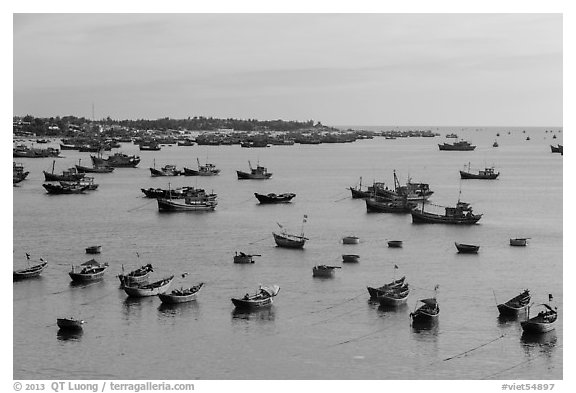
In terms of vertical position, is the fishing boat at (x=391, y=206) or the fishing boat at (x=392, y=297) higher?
the fishing boat at (x=391, y=206)

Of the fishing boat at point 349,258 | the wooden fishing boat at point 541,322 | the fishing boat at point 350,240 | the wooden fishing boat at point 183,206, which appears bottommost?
the wooden fishing boat at point 541,322

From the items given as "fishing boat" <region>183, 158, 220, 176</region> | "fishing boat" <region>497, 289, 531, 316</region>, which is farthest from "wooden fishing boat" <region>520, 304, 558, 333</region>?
"fishing boat" <region>183, 158, 220, 176</region>

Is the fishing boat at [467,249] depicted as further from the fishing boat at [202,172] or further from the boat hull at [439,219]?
the fishing boat at [202,172]

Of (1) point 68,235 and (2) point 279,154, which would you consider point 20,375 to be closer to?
(1) point 68,235

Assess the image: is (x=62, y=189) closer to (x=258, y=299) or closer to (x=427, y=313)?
(x=258, y=299)

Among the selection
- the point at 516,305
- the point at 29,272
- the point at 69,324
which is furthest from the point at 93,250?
the point at 516,305

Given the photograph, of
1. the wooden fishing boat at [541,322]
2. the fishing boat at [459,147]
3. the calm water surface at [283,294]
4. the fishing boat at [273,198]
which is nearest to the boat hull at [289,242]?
the calm water surface at [283,294]

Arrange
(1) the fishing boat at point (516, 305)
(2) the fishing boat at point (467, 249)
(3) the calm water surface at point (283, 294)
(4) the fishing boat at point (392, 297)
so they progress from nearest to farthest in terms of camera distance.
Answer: (3) the calm water surface at point (283, 294) < (1) the fishing boat at point (516, 305) < (4) the fishing boat at point (392, 297) < (2) the fishing boat at point (467, 249)

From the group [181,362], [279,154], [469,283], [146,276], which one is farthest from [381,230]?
[279,154]
